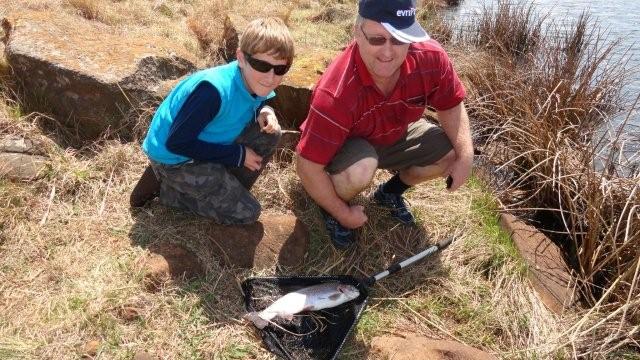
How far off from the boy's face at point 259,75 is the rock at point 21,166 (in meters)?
1.58

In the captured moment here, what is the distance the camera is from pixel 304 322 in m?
2.67

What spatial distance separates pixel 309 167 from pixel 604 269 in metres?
1.83

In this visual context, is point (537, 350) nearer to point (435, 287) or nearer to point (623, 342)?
point (623, 342)

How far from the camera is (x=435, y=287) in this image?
2967mm

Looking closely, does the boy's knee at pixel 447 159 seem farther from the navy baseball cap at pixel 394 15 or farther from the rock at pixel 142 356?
the rock at pixel 142 356

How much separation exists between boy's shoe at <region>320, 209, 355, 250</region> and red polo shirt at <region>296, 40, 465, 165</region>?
524 millimetres

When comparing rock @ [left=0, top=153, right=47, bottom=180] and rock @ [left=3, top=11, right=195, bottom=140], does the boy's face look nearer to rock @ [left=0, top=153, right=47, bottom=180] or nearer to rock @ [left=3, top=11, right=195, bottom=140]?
rock @ [left=3, top=11, right=195, bottom=140]

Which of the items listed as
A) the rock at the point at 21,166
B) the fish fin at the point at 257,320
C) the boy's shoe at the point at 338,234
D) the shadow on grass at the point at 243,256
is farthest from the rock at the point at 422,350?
the rock at the point at 21,166

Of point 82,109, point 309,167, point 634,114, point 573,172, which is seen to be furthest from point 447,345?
point 634,114

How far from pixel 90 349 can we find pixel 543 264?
2.52 m

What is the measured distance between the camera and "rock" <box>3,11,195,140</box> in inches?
142

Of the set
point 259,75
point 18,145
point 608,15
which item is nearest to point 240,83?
point 259,75

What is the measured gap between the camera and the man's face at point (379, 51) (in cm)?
248

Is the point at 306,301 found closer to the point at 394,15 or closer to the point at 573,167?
the point at 394,15
